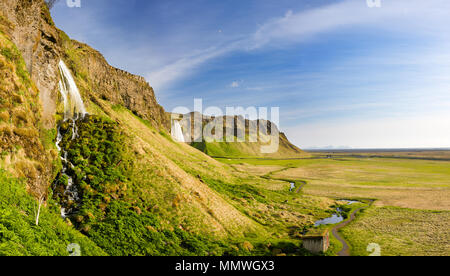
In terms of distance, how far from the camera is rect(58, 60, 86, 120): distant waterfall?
35594 mm

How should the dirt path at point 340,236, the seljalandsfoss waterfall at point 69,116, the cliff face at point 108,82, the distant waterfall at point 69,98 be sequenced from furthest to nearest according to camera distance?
1. the cliff face at point 108,82
2. the distant waterfall at point 69,98
3. the dirt path at point 340,236
4. the seljalandsfoss waterfall at point 69,116

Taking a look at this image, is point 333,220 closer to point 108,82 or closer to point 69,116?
point 69,116

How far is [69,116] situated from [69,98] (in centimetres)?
402

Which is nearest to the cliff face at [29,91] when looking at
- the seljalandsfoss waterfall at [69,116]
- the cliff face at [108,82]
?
the seljalandsfoss waterfall at [69,116]

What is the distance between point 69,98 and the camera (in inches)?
1469

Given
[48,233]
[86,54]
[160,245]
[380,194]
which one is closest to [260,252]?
[160,245]

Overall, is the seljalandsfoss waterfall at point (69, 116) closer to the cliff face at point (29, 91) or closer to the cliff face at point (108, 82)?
the cliff face at point (29, 91)

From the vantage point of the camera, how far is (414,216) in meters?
50.4

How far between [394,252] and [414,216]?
2525cm

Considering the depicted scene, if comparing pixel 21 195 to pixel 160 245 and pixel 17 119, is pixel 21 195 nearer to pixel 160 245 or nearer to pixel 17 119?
pixel 17 119

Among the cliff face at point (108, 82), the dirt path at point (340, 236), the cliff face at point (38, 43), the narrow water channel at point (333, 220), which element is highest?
the cliff face at point (108, 82)

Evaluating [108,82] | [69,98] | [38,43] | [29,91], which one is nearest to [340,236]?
[29,91]

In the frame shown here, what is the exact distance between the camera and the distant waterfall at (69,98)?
1401 inches
